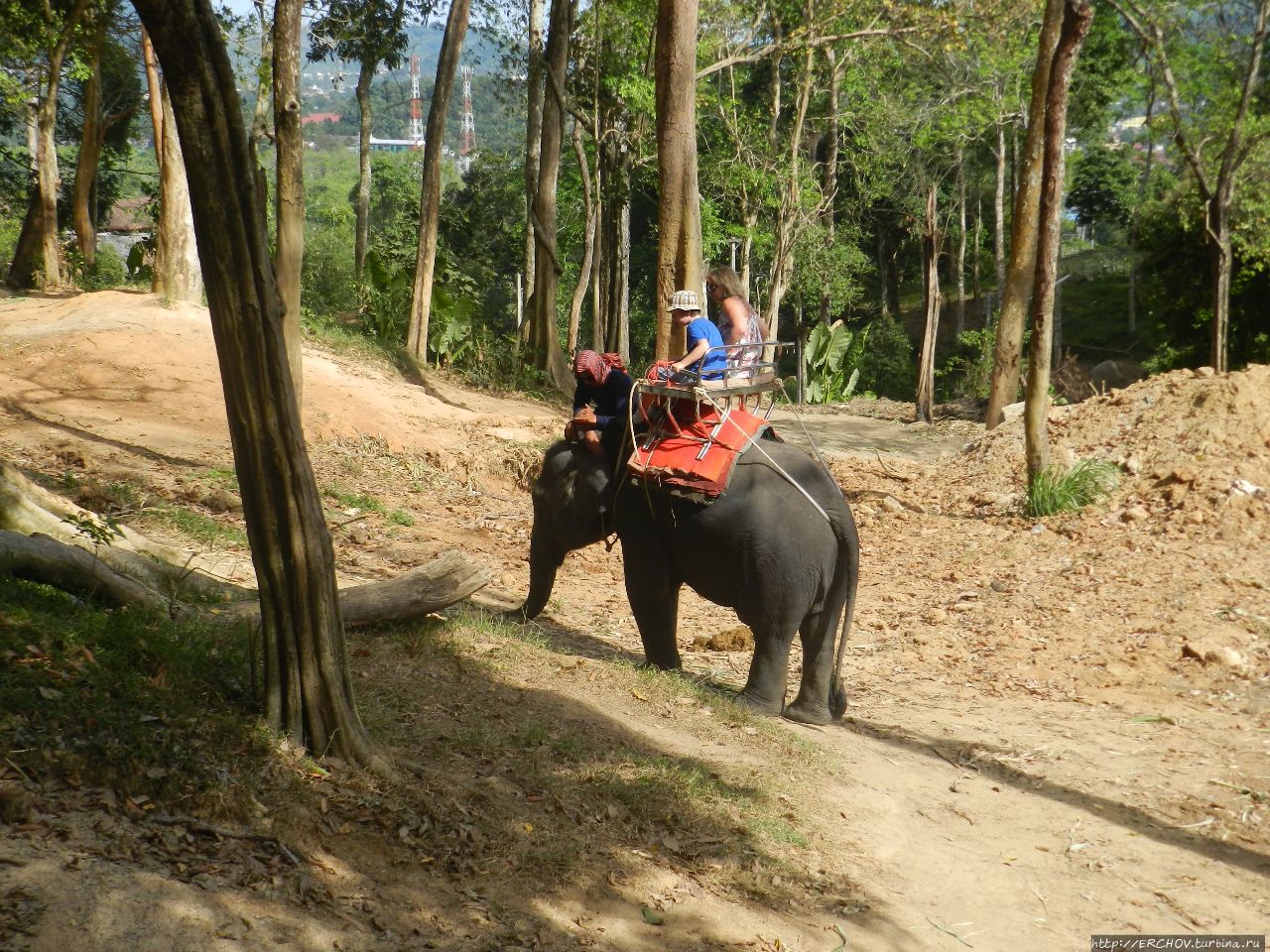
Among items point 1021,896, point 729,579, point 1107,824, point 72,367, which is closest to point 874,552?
point 729,579

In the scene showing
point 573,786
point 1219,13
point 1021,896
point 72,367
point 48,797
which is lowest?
point 1021,896

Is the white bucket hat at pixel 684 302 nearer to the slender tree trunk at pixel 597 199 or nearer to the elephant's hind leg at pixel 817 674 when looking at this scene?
the elephant's hind leg at pixel 817 674

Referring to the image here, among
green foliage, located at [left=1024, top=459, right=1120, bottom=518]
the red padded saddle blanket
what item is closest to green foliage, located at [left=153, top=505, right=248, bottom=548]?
the red padded saddle blanket

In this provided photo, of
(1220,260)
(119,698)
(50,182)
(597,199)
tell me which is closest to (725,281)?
(119,698)

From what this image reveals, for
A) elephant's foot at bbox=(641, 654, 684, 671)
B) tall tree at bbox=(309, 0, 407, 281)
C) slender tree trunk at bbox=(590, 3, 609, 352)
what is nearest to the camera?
elephant's foot at bbox=(641, 654, 684, 671)

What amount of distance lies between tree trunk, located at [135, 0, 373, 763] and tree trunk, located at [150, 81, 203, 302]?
12554 millimetres

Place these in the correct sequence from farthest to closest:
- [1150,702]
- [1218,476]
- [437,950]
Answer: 1. [1218,476]
2. [1150,702]
3. [437,950]

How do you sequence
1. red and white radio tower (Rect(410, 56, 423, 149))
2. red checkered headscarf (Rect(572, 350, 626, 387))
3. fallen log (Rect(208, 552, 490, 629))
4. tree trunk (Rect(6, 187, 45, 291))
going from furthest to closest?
1. red and white radio tower (Rect(410, 56, 423, 149))
2. tree trunk (Rect(6, 187, 45, 291))
3. red checkered headscarf (Rect(572, 350, 626, 387))
4. fallen log (Rect(208, 552, 490, 629))

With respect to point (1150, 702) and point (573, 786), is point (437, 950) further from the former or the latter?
point (1150, 702)

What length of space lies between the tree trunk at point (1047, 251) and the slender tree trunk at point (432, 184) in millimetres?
11055

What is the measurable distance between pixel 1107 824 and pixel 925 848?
1.09 meters

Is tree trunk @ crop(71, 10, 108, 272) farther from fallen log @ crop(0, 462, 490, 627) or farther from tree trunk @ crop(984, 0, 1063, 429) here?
fallen log @ crop(0, 462, 490, 627)

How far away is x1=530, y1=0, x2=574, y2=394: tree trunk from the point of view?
2034cm

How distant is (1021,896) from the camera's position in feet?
16.8
